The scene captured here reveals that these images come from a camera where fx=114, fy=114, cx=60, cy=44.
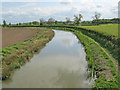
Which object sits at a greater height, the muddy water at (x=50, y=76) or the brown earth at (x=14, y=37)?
the brown earth at (x=14, y=37)

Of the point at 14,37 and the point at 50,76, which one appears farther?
the point at 14,37

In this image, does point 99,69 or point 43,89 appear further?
point 99,69

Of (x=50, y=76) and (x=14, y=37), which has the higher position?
(x=14, y=37)

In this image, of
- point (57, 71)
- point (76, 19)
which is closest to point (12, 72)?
point (57, 71)

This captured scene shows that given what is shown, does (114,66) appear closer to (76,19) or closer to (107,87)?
(107,87)

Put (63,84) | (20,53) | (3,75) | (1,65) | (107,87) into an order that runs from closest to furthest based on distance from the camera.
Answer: (107,87) < (63,84) < (3,75) < (1,65) < (20,53)

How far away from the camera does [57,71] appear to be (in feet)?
43.2

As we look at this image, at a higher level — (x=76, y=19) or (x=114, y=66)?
(x=76, y=19)

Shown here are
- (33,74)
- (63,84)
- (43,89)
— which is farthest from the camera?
(33,74)

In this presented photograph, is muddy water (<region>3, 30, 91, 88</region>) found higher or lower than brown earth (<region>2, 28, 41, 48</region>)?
lower

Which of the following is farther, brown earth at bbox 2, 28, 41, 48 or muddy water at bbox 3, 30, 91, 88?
brown earth at bbox 2, 28, 41, 48

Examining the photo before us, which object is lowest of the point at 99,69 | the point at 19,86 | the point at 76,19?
the point at 19,86

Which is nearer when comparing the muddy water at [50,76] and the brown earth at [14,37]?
the muddy water at [50,76]

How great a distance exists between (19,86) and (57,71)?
443 centimetres
